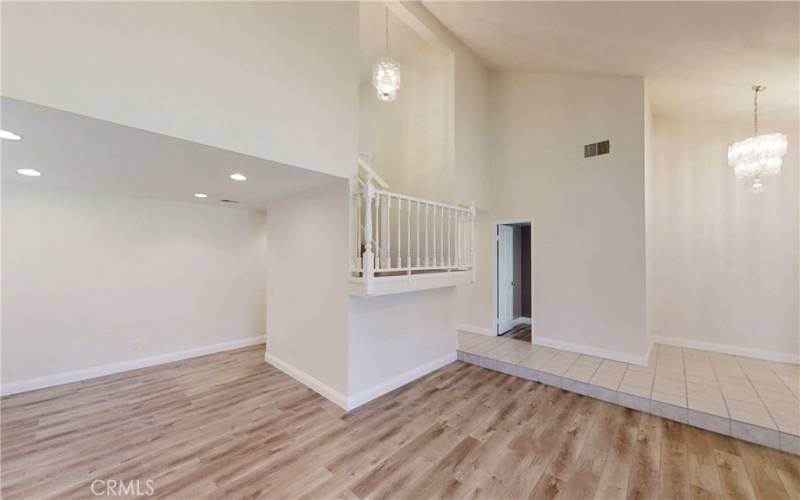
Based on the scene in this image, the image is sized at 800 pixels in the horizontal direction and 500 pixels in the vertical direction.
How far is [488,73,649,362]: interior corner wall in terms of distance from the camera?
13.3ft

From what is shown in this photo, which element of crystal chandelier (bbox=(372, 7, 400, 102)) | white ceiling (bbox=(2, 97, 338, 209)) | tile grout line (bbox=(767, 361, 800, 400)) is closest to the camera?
white ceiling (bbox=(2, 97, 338, 209))

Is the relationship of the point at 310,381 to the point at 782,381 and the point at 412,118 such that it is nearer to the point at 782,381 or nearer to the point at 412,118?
the point at 412,118

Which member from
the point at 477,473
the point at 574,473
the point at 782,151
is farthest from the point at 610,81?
the point at 477,473

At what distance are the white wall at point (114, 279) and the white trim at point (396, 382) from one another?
302 cm

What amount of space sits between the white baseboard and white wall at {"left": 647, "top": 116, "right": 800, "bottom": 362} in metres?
6.46

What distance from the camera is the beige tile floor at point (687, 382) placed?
2723 millimetres

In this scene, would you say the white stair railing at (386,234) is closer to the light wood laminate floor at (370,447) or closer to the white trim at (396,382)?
the white trim at (396,382)

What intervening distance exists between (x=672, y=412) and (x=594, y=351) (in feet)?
4.56

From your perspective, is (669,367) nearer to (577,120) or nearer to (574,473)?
Answer: (574,473)

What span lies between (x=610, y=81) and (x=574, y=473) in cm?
474

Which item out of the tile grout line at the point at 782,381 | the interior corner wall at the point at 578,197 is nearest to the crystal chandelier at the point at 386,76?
the interior corner wall at the point at 578,197

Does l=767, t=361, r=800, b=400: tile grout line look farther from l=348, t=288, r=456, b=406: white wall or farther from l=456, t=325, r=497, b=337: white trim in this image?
l=348, t=288, r=456, b=406: white wall

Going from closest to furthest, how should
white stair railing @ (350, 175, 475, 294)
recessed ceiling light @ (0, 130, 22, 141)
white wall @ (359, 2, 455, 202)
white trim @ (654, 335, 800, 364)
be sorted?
recessed ceiling light @ (0, 130, 22, 141) < white stair railing @ (350, 175, 475, 294) < white trim @ (654, 335, 800, 364) < white wall @ (359, 2, 455, 202)

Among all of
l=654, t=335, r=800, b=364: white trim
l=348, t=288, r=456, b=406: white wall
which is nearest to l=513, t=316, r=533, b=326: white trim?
l=654, t=335, r=800, b=364: white trim
